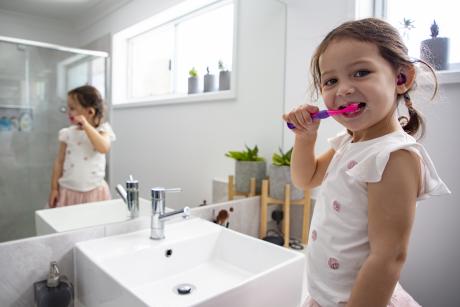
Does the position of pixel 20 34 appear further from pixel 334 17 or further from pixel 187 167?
pixel 334 17

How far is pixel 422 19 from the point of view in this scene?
3.87 feet

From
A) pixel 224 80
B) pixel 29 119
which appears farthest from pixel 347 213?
pixel 224 80

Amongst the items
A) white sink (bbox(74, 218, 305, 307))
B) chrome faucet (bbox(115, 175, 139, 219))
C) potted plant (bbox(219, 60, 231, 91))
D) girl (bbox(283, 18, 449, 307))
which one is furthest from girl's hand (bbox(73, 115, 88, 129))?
girl (bbox(283, 18, 449, 307))

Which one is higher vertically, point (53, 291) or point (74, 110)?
point (74, 110)

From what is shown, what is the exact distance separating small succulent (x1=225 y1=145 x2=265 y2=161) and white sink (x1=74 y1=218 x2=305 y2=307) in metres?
0.33

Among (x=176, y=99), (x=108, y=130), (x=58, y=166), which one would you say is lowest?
(x=58, y=166)

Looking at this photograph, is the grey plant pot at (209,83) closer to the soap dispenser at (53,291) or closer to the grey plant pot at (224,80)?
the grey plant pot at (224,80)

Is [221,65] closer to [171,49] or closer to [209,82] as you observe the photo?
[209,82]

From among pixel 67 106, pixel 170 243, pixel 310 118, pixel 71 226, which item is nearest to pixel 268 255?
pixel 170 243

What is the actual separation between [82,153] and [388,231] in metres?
0.85

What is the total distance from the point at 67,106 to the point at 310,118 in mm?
660

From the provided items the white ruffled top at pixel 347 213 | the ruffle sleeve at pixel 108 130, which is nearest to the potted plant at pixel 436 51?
the white ruffled top at pixel 347 213

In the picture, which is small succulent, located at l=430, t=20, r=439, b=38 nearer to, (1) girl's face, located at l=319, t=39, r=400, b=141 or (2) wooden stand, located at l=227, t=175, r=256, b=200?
(1) girl's face, located at l=319, t=39, r=400, b=141

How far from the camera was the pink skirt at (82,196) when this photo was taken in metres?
0.93
